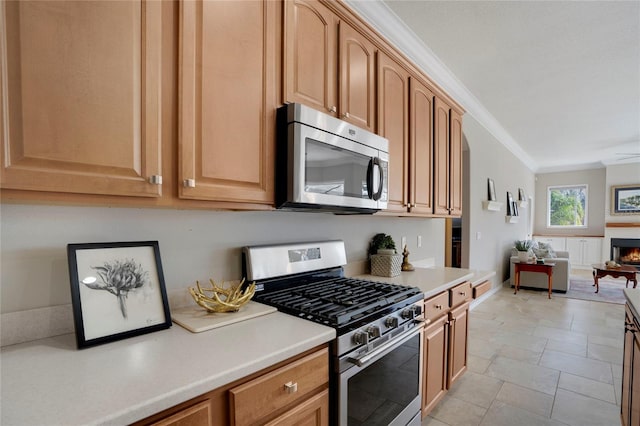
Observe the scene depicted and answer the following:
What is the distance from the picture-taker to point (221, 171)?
1185 mm

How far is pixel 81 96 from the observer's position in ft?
2.89

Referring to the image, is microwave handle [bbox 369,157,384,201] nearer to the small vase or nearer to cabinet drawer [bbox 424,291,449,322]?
cabinet drawer [bbox 424,291,449,322]

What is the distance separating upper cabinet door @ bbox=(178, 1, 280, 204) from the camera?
1092 millimetres

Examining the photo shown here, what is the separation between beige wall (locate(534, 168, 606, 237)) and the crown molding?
5834 mm

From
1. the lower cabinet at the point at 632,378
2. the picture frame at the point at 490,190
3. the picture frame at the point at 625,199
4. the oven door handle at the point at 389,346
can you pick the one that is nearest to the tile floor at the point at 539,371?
the lower cabinet at the point at 632,378

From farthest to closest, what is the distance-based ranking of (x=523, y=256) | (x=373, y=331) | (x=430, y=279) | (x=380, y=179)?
(x=523, y=256), (x=430, y=279), (x=380, y=179), (x=373, y=331)

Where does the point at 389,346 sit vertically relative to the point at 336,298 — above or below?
below

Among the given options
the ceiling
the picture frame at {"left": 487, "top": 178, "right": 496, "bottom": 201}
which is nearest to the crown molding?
the ceiling

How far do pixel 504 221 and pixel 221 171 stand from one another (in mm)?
6405

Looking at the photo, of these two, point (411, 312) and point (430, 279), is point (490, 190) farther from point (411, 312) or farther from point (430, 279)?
point (411, 312)

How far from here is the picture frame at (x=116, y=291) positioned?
989 millimetres

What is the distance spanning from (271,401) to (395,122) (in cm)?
186

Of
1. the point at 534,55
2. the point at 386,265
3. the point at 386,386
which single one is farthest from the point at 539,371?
the point at 534,55

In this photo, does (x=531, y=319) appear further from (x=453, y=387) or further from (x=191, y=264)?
(x=191, y=264)
